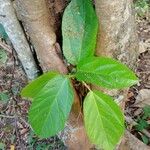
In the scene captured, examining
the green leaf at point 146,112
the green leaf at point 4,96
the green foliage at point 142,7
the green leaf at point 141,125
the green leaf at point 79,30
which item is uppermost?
the green leaf at point 79,30

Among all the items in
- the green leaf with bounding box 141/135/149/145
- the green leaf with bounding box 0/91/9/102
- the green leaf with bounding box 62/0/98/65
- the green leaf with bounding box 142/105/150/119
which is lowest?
the green leaf with bounding box 141/135/149/145

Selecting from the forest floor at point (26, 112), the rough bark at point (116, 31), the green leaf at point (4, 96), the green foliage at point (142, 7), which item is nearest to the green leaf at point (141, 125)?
the forest floor at point (26, 112)

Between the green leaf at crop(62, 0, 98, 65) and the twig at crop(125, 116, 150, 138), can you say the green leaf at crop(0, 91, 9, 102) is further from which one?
the green leaf at crop(62, 0, 98, 65)

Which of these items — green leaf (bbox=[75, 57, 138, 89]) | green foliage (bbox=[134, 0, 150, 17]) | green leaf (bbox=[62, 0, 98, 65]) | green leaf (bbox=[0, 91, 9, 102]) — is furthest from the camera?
green foliage (bbox=[134, 0, 150, 17])

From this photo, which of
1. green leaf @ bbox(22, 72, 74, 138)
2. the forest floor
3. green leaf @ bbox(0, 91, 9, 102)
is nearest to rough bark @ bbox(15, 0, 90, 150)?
green leaf @ bbox(22, 72, 74, 138)

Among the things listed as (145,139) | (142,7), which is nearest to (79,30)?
(145,139)

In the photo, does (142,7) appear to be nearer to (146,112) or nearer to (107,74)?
(146,112)

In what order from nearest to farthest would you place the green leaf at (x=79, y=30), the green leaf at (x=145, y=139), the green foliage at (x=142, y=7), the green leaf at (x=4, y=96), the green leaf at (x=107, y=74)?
the green leaf at (x=107, y=74)
the green leaf at (x=79, y=30)
the green leaf at (x=145, y=139)
the green leaf at (x=4, y=96)
the green foliage at (x=142, y=7)

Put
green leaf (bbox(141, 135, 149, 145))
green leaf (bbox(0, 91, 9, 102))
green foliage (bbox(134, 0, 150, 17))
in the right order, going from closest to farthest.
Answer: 1. green leaf (bbox(141, 135, 149, 145))
2. green leaf (bbox(0, 91, 9, 102))
3. green foliage (bbox(134, 0, 150, 17))

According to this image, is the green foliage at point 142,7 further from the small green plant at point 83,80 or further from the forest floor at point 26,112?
the small green plant at point 83,80
